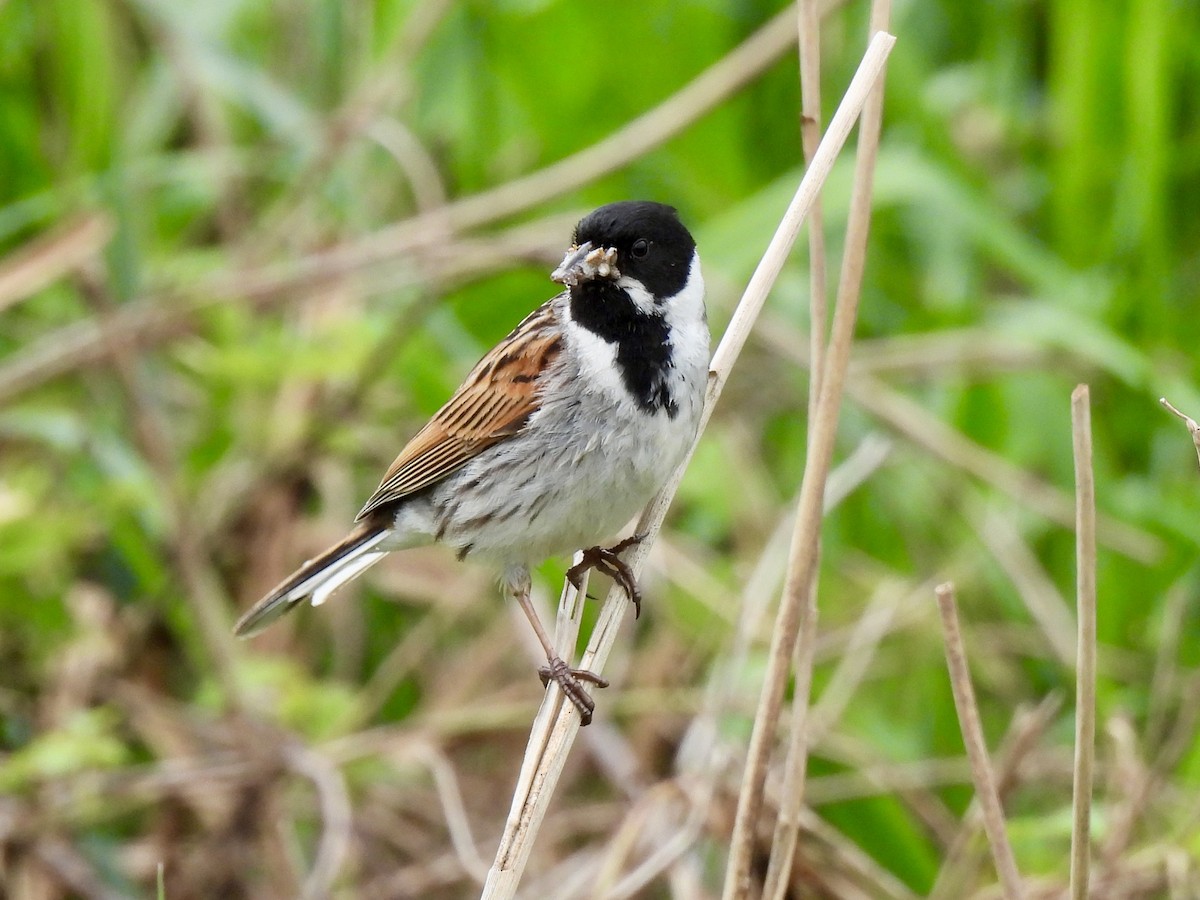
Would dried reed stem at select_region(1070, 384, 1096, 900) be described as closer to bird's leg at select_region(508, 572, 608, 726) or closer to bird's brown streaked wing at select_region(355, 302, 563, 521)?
bird's leg at select_region(508, 572, 608, 726)

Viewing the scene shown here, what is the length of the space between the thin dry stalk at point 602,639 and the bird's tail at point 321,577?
824 mm

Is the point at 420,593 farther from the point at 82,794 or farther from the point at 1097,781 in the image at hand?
the point at 1097,781

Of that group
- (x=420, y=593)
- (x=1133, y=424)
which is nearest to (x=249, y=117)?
(x=420, y=593)

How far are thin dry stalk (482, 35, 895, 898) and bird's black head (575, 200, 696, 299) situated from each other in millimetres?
307

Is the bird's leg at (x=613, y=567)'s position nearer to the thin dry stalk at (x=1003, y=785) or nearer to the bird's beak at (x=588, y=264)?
the bird's beak at (x=588, y=264)

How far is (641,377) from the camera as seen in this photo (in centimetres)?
271

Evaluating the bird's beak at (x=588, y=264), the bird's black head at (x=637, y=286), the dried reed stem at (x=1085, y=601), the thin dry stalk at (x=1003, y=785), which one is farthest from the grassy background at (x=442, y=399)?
the dried reed stem at (x=1085, y=601)

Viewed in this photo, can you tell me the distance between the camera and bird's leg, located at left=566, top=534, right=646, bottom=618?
262 cm

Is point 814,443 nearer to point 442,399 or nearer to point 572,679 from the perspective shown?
point 572,679

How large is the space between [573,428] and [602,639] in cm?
55

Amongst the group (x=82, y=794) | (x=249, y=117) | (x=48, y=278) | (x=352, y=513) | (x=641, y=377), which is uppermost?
(x=249, y=117)

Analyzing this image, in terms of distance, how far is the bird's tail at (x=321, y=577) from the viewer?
3119 millimetres

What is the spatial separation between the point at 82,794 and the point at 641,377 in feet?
6.21

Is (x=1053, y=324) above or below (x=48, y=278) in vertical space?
below
